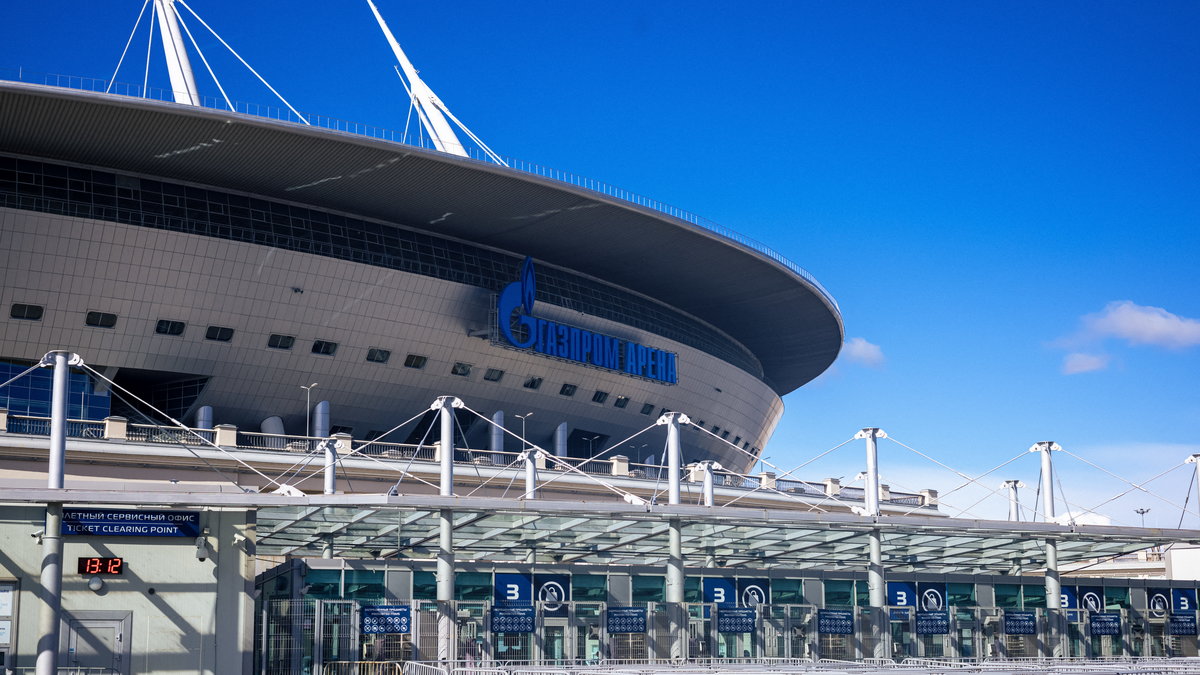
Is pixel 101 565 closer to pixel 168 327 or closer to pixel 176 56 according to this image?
pixel 168 327

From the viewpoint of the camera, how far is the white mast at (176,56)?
209 ft

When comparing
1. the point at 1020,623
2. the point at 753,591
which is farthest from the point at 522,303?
the point at 1020,623

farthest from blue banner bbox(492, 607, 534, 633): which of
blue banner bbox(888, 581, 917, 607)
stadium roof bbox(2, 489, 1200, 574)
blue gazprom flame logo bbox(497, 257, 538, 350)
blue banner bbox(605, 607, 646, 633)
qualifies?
blue gazprom flame logo bbox(497, 257, 538, 350)

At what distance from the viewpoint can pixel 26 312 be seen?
2083 inches

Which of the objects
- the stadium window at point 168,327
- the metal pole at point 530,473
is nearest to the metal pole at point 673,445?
the metal pole at point 530,473

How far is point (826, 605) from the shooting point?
3747cm

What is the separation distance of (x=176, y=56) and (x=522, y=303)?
21.1m

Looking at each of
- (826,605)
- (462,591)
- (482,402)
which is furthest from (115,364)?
(826,605)

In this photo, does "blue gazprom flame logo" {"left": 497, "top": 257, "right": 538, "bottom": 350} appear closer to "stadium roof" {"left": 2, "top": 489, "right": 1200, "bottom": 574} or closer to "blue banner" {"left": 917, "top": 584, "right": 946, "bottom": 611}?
"stadium roof" {"left": 2, "top": 489, "right": 1200, "bottom": 574}

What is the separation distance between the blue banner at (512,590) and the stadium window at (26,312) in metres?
29.9

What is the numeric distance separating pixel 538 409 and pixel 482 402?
12.2ft

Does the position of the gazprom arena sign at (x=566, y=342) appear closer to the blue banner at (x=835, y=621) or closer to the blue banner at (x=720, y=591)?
the blue banner at (x=720, y=591)

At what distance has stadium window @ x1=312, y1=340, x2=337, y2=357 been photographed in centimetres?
6003

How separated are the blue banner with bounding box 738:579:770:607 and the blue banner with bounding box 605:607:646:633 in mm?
3995
